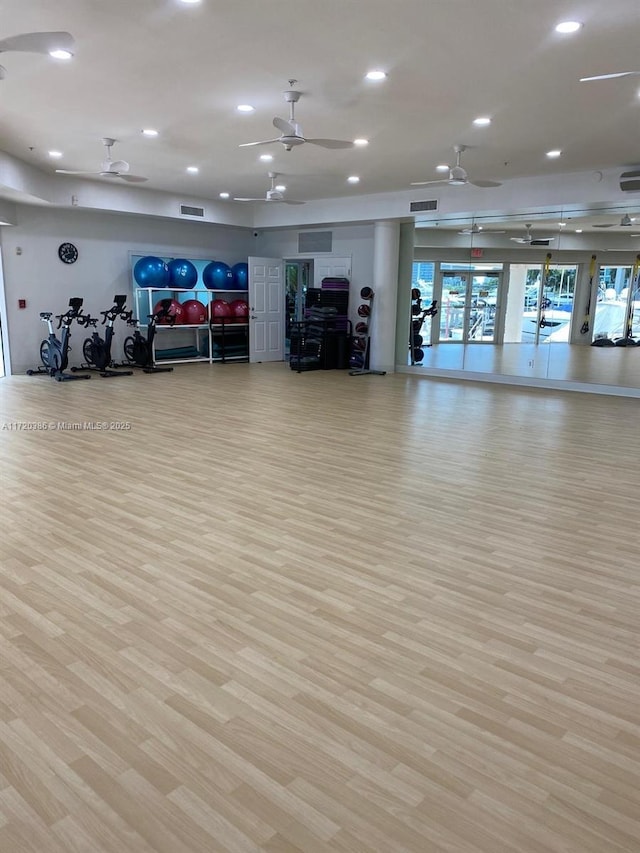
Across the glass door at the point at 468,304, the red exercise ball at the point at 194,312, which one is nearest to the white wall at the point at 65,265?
the red exercise ball at the point at 194,312

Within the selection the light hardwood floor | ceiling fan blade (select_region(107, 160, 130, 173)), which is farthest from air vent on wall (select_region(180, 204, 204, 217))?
the light hardwood floor

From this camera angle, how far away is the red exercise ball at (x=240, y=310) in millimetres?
13367

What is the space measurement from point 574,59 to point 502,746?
16.8 feet

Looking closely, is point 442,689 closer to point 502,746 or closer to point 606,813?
point 502,746

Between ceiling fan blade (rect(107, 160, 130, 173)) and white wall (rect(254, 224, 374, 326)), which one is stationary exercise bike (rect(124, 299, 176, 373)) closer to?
white wall (rect(254, 224, 374, 326))

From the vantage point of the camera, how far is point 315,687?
2.32 m

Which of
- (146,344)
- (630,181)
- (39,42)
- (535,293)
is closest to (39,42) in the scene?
(39,42)

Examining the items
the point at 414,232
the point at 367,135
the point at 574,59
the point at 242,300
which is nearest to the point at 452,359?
the point at 414,232

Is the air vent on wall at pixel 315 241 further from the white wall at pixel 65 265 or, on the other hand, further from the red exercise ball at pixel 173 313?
the red exercise ball at pixel 173 313

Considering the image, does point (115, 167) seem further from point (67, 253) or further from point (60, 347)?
point (67, 253)

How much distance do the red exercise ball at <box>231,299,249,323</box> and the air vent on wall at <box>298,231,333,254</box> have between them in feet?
5.90

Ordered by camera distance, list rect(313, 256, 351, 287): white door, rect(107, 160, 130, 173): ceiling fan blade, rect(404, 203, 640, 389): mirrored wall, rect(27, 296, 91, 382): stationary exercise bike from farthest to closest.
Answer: rect(313, 256, 351, 287): white door < rect(404, 203, 640, 389): mirrored wall < rect(27, 296, 91, 382): stationary exercise bike < rect(107, 160, 130, 173): ceiling fan blade

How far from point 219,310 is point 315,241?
2658mm

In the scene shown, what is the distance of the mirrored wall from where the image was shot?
10.6 metres
